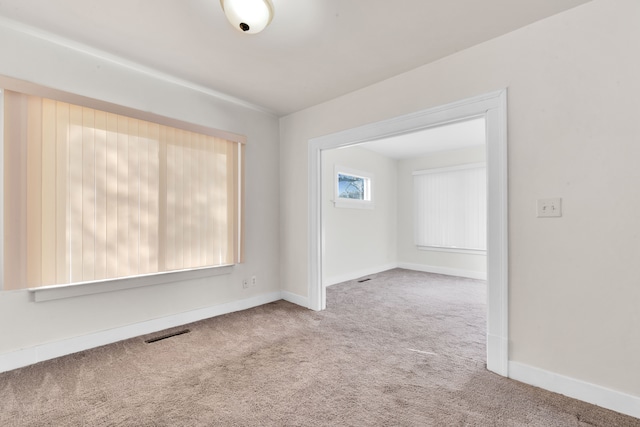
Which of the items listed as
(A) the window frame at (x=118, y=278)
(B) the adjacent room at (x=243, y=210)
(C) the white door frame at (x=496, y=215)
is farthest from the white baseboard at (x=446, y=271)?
(A) the window frame at (x=118, y=278)

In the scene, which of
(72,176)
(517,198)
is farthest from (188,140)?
(517,198)

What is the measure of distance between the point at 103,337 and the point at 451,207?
5.72m

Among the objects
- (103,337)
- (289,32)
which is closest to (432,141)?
(289,32)

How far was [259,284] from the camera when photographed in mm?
3641

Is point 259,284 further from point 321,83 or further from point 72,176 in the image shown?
point 321,83

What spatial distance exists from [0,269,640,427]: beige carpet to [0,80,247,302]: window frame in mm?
499

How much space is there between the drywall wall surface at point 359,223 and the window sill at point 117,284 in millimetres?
1875

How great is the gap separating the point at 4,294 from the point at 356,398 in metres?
2.56

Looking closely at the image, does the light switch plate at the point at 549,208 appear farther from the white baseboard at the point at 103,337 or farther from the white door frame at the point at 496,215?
the white baseboard at the point at 103,337

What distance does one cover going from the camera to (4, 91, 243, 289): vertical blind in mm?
2084

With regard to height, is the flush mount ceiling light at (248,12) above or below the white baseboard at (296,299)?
above

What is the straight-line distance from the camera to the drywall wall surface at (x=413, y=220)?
543 centimetres

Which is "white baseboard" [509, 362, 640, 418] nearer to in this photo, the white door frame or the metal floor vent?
the white door frame

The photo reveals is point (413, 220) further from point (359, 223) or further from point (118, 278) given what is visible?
point (118, 278)
